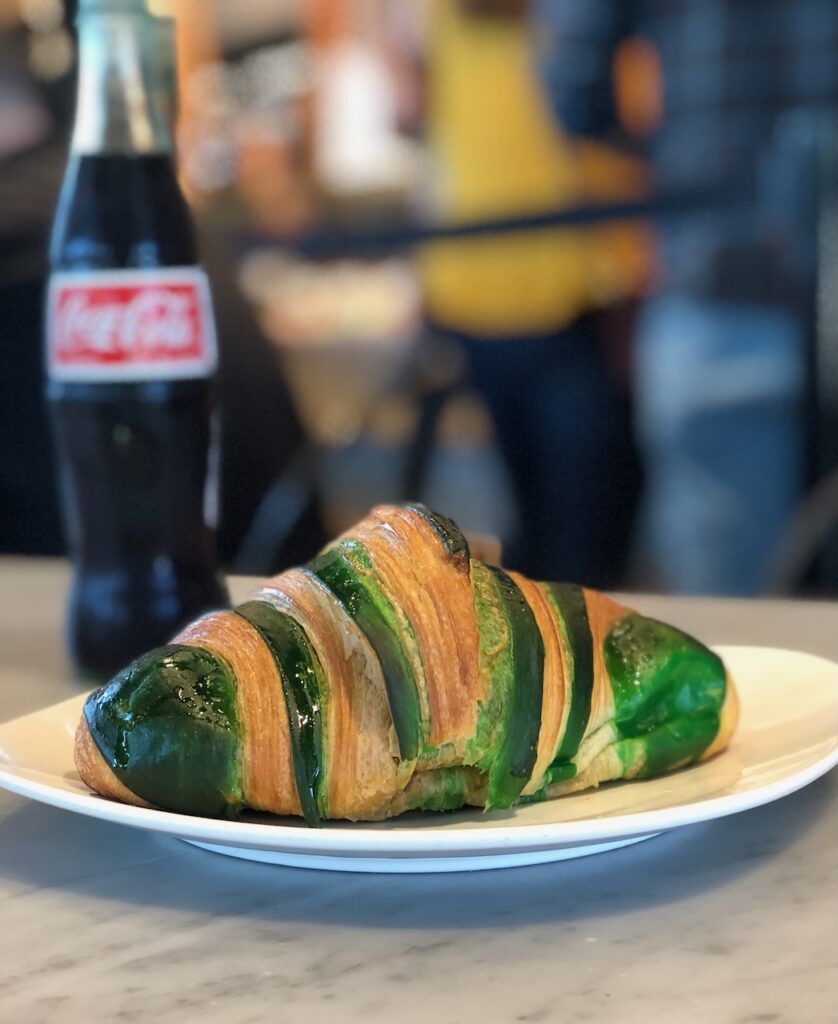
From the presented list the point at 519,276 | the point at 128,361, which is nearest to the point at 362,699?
the point at 128,361

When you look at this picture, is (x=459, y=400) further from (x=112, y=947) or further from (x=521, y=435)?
(x=112, y=947)

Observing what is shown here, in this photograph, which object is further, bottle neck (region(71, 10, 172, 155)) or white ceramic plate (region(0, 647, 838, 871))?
bottle neck (region(71, 10, 172, 155))

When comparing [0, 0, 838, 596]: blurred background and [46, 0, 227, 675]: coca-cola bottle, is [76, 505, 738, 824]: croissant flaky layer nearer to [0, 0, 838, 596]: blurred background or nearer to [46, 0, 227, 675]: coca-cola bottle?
[46, 0, 227, 675]: coca-cola bottle

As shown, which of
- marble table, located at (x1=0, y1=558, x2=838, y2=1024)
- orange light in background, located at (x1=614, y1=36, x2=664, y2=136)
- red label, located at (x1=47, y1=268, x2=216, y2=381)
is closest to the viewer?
marble table, located at (x1=0, y1=558, x2=838, y2=1024)

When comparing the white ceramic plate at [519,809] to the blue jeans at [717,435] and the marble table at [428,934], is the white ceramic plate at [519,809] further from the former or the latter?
the blue jeans at [717,435]

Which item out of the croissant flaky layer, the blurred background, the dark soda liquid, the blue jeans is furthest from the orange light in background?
the croissant flaky layer

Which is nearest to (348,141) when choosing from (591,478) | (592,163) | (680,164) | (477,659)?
(592,163)

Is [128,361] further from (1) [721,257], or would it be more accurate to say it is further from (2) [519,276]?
(1) [721,257]

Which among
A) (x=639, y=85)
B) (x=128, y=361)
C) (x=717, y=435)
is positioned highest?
(x=639, y=85)
